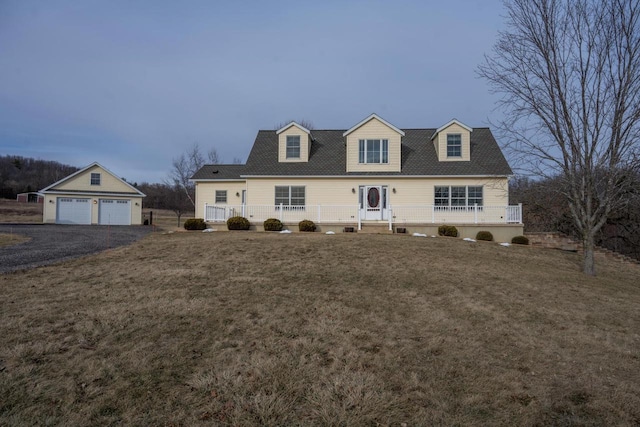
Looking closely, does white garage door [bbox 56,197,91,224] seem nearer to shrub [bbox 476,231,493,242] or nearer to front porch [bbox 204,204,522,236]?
front porch [bbox 204,204,522,236]

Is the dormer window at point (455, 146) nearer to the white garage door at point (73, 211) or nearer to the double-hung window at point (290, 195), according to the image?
the double-hung window at point (290, 195)

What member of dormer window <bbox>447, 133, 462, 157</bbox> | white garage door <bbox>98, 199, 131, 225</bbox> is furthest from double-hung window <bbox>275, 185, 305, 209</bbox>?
white garage door <bbox>98, 199, 131, 225</bbox>

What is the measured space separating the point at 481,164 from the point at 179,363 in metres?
18.1

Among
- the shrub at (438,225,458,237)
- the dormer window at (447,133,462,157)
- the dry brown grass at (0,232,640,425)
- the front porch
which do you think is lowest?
the dry brown grass at (0,232,640,425)

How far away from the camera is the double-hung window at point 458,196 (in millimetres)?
18234

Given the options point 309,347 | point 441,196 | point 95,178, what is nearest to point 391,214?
point 441,196

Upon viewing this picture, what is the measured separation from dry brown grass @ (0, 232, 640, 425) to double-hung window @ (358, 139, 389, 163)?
10606 mm

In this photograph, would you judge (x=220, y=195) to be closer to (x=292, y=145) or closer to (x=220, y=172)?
(x=220, y=172)

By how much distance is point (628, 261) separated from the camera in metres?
16.4

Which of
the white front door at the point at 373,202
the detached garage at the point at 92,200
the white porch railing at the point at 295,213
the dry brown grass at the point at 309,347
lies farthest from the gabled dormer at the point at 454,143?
the detached garage at the point at 92,200

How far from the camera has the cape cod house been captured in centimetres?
1770

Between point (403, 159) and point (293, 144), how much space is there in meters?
5.94

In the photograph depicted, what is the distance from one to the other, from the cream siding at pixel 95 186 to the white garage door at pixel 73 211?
99cm

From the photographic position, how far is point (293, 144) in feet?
65.1
